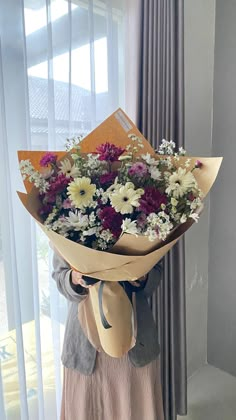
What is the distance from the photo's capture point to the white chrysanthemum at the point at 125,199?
732 millimetres

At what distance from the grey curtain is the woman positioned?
21.1 inches

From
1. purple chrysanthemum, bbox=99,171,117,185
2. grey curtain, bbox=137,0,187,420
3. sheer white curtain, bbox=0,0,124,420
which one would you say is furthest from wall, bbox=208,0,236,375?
purple chrysanthemum, bbox=99,171,117,185

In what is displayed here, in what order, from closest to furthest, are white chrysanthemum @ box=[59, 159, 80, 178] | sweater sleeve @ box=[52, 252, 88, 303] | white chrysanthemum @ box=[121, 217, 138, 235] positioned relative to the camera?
white chrysanthemum @ box=[121, 217, 138, 235], white chrysanthemum @ box=[59, 159, 80, 178], sweater sleeve @ box=[52, 252, 88, 303]

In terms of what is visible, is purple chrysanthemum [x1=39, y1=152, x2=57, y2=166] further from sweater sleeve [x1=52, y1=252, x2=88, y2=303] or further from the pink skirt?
the pink skirt

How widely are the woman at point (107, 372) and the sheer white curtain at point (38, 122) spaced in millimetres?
213

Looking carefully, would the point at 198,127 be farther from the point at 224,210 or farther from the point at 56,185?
the point at 56,185

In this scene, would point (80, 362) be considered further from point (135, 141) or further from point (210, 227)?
point (210, 227)

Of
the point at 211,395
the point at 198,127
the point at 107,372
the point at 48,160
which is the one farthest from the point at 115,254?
the point at 211,395

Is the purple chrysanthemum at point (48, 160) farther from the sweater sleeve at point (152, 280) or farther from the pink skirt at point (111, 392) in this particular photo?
the pink skirt at point (111, 392)

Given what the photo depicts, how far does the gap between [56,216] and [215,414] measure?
64.3 inches

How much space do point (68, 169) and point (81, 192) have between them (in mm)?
126

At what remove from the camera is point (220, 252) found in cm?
205

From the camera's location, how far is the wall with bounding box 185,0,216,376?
178 cm

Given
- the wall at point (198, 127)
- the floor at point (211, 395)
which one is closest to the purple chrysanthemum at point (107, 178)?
the wall at point (198, 127)
